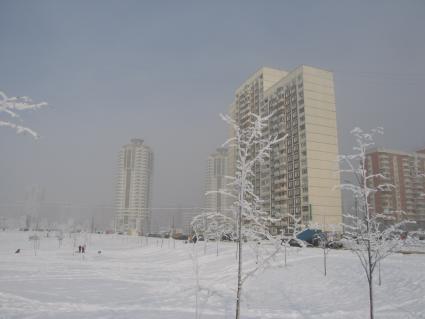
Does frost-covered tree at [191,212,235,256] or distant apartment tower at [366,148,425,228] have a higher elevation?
distant apartment tower at [366,148,425,228]

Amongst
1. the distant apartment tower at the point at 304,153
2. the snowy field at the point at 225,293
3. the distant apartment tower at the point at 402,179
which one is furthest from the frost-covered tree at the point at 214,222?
the distant apartment tower at the point at 402,179

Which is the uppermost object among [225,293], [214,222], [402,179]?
[402,179]

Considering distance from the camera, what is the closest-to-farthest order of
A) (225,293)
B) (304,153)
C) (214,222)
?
(214,222)
(225,293)
(304,153)

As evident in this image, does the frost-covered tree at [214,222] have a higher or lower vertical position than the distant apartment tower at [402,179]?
lower

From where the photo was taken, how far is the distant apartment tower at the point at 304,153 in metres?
78.9

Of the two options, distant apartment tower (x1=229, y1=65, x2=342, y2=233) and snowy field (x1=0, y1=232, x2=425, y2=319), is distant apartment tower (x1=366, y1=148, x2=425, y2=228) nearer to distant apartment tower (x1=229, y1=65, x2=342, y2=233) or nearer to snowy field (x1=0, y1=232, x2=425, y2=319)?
distant apartment tower (x1=229, y1=65, x2=342, y2=233)

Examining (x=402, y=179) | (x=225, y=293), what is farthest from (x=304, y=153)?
(x=402, y=179)

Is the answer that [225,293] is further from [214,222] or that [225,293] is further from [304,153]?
[304,153]

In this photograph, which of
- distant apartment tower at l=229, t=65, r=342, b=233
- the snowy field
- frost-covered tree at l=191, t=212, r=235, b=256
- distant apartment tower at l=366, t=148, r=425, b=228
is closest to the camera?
frost-covered tree at l=191, t=212, r=235, b=256

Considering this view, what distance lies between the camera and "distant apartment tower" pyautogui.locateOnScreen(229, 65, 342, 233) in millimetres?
78875

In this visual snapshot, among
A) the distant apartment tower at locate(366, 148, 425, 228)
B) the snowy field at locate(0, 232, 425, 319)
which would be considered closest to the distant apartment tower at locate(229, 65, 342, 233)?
the distant apartment tower at locate(366, 148, 425, 228)

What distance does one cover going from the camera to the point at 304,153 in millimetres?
82312

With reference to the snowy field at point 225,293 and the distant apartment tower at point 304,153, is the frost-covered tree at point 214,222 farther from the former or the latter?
the distant apartment tower at point 304,153

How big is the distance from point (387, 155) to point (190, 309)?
414 feet
